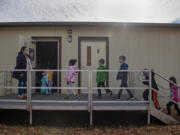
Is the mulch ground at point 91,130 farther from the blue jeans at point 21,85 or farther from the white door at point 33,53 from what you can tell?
the white door at point 33,53

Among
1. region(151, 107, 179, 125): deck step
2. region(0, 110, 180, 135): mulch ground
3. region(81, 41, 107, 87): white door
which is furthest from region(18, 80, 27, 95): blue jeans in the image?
region(151, 107, 179, 125): deck step

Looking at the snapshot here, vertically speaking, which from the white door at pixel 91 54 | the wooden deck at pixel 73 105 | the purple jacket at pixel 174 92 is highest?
the white door at pixel 91 54

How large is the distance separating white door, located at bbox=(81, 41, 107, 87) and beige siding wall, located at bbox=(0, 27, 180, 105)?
29 cm

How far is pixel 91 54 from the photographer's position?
24.3ft

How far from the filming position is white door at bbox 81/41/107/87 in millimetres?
7355

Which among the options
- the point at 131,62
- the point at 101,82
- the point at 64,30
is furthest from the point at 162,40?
the point at 64,30

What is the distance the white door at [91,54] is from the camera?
7355 mm

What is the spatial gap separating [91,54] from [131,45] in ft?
5.50

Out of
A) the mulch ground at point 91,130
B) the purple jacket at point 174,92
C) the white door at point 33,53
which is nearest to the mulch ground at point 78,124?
the mulch ground at point 91,130

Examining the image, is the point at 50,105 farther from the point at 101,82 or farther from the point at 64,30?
the point at 64,30

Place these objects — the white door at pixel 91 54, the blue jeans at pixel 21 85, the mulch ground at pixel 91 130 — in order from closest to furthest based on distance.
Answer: the mulch ground at pixel 91 130 → the blue jeans at pixel 21 85 → the white door at pixel 91 54

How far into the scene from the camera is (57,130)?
16.5 feet

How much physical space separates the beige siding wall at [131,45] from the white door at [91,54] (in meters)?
0.29

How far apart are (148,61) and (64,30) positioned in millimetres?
3652
